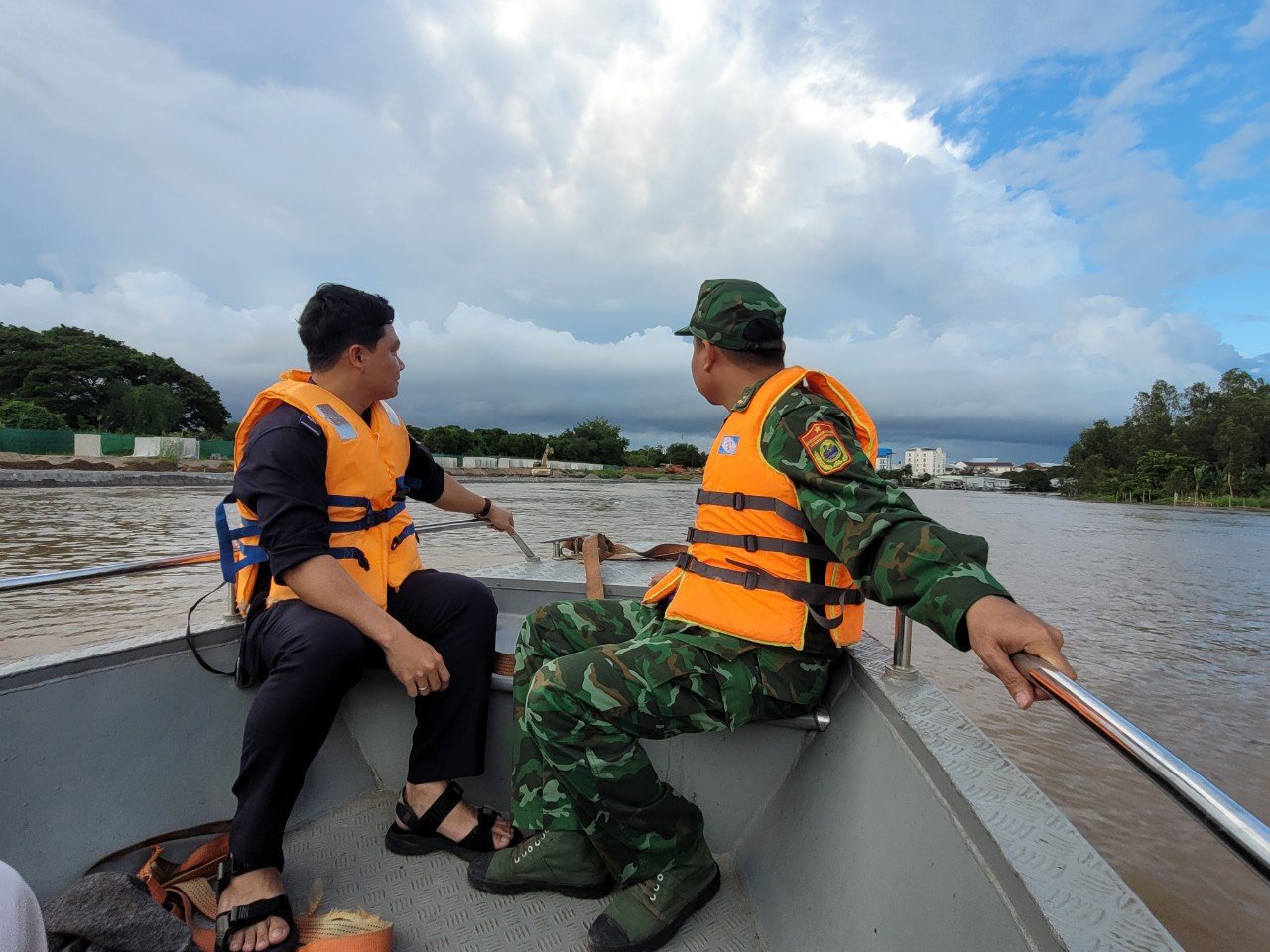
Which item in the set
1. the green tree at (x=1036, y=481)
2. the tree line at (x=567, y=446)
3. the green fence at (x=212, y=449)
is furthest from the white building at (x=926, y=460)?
the green fence at (x=212, y=449)

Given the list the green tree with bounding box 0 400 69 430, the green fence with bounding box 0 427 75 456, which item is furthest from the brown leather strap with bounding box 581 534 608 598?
the green tree with bounding box 0 400 69 430

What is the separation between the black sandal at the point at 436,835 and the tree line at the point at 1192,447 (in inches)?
2703

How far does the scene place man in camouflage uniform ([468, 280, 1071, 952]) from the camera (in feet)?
3.91

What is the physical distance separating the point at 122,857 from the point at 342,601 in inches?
31.7

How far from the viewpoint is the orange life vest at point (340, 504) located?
1.79 m

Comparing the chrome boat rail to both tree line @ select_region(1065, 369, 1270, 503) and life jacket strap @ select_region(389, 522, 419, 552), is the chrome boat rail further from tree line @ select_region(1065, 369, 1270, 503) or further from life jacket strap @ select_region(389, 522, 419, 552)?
tree line @ select_region(1065, 369, 1270, 503)

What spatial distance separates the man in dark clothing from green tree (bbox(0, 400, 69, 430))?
43.4 m

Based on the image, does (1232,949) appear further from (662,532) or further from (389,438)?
(662,532)

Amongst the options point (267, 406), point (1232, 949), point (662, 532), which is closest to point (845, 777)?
point (267, 406)

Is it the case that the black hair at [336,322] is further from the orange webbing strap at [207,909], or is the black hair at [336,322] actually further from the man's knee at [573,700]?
the orange webbing strap at [207,909]

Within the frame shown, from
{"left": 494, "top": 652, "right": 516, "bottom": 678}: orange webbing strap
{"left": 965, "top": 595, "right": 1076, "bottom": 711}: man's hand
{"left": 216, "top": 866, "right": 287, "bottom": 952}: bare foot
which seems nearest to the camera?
{"left": 965, "top": 595, "right": 1076, "bottom": 711}: man's hand

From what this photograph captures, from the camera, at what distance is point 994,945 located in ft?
2.73

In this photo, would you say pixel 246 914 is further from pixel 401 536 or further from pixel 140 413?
pixel 140 413

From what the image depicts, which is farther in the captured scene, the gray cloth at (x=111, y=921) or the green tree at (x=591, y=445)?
the green tree at (x=591, y=445)
